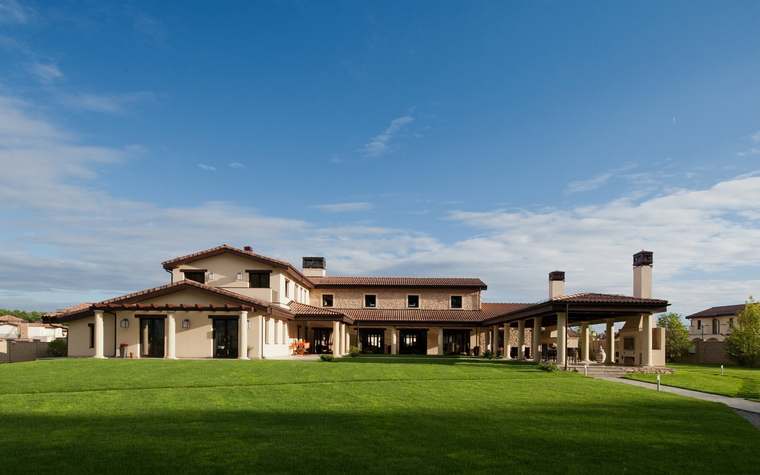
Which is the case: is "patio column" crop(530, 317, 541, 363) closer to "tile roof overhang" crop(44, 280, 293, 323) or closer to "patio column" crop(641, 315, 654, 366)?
"patio column" crop(641, 315, 654, 366)

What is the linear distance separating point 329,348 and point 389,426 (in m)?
34.5

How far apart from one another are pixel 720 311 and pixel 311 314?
47.2 metres

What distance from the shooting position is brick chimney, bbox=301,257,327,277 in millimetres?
50594

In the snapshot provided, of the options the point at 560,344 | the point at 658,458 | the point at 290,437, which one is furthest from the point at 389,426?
the point at 560,344

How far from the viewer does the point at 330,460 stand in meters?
8.29

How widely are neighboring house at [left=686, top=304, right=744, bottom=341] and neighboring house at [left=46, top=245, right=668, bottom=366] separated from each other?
84.6 feet

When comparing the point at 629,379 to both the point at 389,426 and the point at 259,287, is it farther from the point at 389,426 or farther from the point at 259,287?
the point at 259,287

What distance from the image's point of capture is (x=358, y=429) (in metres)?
10.5

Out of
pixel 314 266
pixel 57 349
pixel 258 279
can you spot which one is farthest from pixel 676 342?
pixel 57 349

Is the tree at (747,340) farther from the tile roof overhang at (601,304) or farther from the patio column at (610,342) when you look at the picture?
the tile roof overhang at (601,304)

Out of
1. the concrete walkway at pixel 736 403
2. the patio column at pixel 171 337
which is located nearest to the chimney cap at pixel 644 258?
the concrete walkway at pixel 736 403

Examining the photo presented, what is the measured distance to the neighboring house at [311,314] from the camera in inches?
1198

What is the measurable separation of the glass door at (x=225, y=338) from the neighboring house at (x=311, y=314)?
0.05 m

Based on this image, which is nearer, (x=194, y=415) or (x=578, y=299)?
(x=194, y=415)
